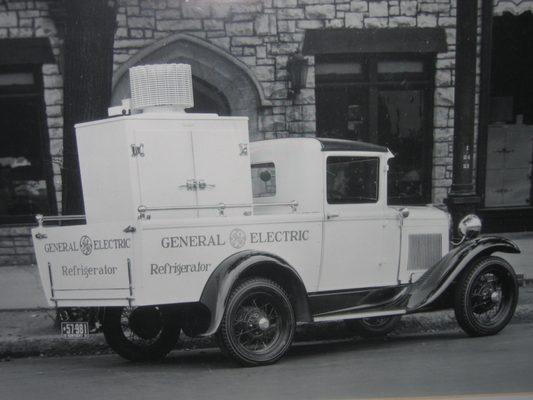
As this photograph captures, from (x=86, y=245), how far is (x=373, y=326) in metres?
3.17

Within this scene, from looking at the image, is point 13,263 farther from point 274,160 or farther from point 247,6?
point 274,160

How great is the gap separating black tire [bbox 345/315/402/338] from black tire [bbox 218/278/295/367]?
1520 millimetres

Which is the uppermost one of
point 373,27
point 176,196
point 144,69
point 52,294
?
point 373,27

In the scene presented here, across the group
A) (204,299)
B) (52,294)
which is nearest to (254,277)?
(204,299)

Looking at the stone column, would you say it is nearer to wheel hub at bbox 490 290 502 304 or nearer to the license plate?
wheel hub at bbox 490 290 502 304

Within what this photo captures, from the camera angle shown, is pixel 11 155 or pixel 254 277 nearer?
pixel 254 277

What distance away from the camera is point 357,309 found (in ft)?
21.1

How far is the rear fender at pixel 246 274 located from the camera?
18.1 ft

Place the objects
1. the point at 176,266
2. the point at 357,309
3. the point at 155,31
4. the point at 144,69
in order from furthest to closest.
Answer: the point at 155,31 < the point at 357,309 < the point at 144,69 < the point at 176,266

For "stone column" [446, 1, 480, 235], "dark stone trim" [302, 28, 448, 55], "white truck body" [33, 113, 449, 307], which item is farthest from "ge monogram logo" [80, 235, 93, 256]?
"dark stone trim" [302, 28, 448, 55]

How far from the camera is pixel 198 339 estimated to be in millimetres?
7219

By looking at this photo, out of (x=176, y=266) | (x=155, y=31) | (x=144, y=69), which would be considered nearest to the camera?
(x=176, y=266)

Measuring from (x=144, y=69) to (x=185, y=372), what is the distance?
2.57 meters

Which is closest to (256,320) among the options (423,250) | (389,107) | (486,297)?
(423,250)
